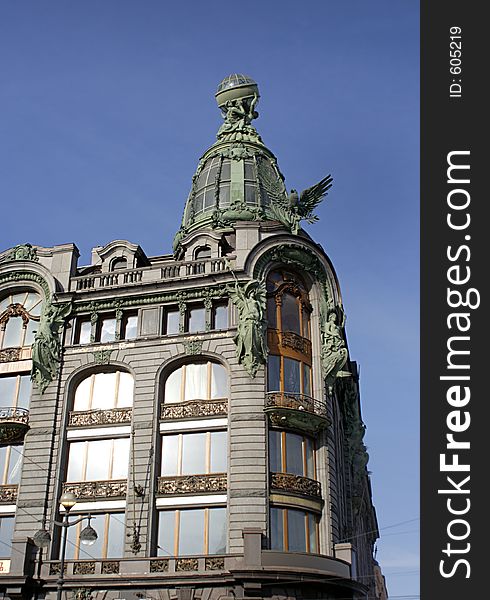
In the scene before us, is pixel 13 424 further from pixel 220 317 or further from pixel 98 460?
pixel 220 317

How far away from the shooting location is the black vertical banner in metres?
20.0

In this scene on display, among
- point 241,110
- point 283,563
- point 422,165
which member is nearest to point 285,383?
point 283,563

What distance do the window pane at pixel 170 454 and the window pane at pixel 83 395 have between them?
5096mm

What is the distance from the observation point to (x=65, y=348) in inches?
1690

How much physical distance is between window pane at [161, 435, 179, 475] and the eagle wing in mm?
15420

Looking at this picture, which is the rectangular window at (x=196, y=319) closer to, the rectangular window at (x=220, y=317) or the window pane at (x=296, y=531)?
the rectangular window at (x=220, y=317)

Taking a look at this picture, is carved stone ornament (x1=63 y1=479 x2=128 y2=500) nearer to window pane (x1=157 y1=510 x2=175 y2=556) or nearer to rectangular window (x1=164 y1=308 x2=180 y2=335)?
window pane (x1=157 y1=510 x2=175 y2=556)

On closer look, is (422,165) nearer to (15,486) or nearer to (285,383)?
(285,383)

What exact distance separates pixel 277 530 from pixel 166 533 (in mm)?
5354

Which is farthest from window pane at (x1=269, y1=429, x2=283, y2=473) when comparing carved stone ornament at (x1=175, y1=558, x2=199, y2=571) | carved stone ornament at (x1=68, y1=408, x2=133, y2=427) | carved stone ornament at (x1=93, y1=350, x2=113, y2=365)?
carved stone ornament at (x1=93, y1=350, x2=113, y2=365)

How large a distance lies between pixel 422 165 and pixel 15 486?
27986mm

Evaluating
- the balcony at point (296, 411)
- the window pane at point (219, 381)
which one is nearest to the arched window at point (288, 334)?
the balcony at point (296, 411)

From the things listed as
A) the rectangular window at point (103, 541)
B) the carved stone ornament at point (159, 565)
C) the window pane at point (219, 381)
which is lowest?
the carved stone ornament at point (159, 565)

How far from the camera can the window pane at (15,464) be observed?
40656 mm
